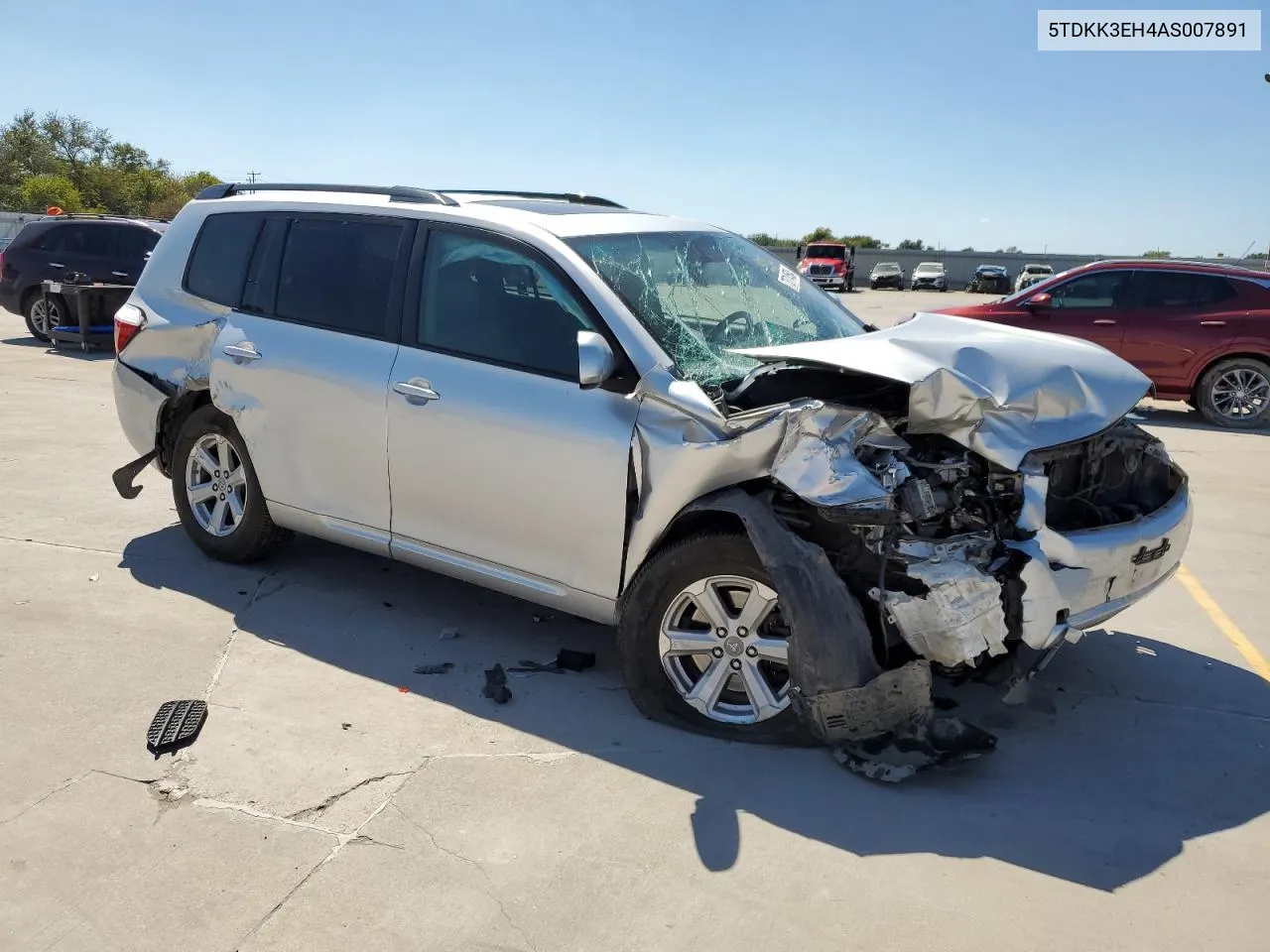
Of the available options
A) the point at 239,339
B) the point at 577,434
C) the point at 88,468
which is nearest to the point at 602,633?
the point at 577,434

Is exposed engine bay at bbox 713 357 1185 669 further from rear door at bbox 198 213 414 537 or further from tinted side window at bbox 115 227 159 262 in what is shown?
tinted side window at bbox 115 227 159 262

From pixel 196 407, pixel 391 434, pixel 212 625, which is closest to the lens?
pixel 391 434

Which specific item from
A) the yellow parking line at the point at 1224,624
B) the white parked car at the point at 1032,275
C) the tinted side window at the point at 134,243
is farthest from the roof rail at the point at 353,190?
the white parked car at the point at 1032,275

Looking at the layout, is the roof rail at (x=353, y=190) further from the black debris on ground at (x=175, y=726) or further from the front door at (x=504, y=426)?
the black debris on ground at (x=175, y=726)

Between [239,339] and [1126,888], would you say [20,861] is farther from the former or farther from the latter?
→ [1126,888]

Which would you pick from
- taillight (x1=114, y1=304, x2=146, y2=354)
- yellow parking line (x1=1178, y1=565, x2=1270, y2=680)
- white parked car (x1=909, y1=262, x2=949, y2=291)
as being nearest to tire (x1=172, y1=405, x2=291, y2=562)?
taillight (x1=114, y1=304, x2=146, y2=354)

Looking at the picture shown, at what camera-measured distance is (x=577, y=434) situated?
4008 mm

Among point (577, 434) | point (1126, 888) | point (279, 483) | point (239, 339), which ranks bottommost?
point (1126, 888)

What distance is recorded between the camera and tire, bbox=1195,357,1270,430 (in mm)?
10945

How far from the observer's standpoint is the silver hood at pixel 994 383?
3672mm

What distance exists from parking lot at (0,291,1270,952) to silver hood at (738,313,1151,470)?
1182 millimetres

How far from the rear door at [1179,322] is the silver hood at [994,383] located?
25.5ft

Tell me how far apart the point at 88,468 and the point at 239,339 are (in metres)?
3.33

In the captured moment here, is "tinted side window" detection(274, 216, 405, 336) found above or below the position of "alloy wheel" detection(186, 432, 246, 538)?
above
